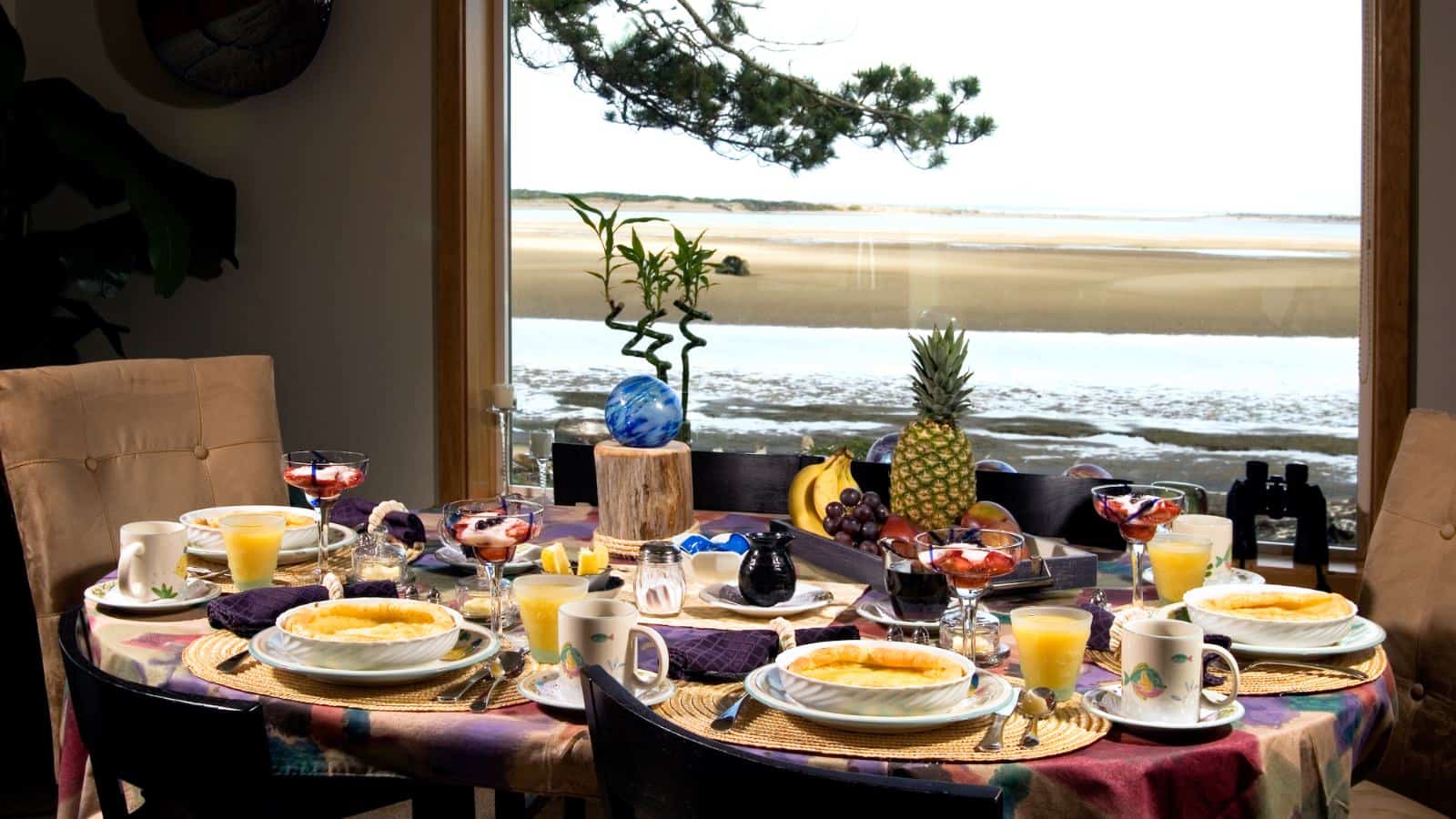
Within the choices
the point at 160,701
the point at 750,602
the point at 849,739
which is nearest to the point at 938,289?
the point at 750,602

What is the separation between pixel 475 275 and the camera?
3.83 metres

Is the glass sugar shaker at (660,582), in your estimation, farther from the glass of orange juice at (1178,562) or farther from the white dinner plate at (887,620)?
the glass of orange juice at (1178,562)

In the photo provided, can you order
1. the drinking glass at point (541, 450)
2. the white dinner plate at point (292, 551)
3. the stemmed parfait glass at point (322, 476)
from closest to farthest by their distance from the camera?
the stemmed parfait glass at point (322, 476)
the white dinner plate at point (292, 551)
the drinking glass at point (541, 450)

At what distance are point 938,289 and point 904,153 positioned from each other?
38 cm

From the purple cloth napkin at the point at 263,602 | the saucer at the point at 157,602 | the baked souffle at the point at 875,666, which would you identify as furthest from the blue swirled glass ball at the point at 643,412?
the baked souffle at the point at 875,666

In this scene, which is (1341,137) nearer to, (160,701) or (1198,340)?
(1198,340)

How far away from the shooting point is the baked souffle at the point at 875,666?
1403mm

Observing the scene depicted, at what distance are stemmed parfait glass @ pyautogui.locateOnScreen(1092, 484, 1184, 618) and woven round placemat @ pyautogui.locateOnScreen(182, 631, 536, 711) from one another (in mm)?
801

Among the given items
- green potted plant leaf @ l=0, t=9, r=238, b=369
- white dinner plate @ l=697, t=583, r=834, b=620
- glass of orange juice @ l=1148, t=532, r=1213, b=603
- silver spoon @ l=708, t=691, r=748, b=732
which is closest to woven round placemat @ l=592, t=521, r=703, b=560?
white dinner plate @ l=697, t=583, r=834, b=620

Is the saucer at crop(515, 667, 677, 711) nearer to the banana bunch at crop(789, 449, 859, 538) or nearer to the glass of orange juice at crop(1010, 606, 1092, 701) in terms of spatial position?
the glass of orange juice at crop(1010, 606, 1092, 701)

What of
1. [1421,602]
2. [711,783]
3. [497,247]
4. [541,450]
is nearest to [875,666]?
[711,783]

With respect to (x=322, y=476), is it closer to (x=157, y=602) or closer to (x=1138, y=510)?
(x=157, y=602)

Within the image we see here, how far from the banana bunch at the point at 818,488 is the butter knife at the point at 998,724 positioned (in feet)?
3.27

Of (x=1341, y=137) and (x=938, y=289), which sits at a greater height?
(x=1341, y=137)
